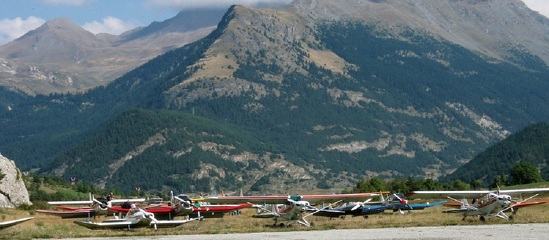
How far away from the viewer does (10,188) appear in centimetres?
11256

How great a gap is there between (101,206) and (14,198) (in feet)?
114

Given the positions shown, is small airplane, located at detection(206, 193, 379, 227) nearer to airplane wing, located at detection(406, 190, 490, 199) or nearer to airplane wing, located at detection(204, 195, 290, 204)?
airplane wing, located at detection(204, 195, 290, 204)

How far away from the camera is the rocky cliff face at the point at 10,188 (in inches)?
4362

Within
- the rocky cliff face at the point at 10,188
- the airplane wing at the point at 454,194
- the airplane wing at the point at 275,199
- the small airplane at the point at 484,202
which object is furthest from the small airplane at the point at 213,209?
the rocky cliff face at the point at 10,188

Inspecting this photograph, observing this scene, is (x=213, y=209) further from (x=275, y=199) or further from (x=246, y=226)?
(x=275, y=199)

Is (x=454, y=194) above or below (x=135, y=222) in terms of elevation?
above

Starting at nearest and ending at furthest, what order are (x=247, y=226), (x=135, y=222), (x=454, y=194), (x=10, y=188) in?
(x=135, y=222), (x=247, y=226), (x=454, y=194), (x=10, y=188)

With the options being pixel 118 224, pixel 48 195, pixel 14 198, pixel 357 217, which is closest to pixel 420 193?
pixel 357 217

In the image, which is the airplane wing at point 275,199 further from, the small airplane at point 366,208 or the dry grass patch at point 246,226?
the dry grass patch at point 246,226

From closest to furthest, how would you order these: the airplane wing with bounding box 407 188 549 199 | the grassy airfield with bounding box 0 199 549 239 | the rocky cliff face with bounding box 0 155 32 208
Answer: the grassy airfield with bounding box 0 199 549 239 < the airplane wing with bounding box 407 188 549 199 < the rocky cliff face with bounding box 0 155 32 208

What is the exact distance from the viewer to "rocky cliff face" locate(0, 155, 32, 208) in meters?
111

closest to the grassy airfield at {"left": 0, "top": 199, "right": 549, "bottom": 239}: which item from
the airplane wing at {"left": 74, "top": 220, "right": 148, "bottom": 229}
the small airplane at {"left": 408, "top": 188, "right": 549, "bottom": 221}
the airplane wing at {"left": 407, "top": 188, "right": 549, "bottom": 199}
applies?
the airplane wing at {"left": 74, "top": 220, "right": 148, "bottom": 229}

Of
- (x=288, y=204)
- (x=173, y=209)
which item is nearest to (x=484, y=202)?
(x=288, y=204)

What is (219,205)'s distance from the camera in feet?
263
